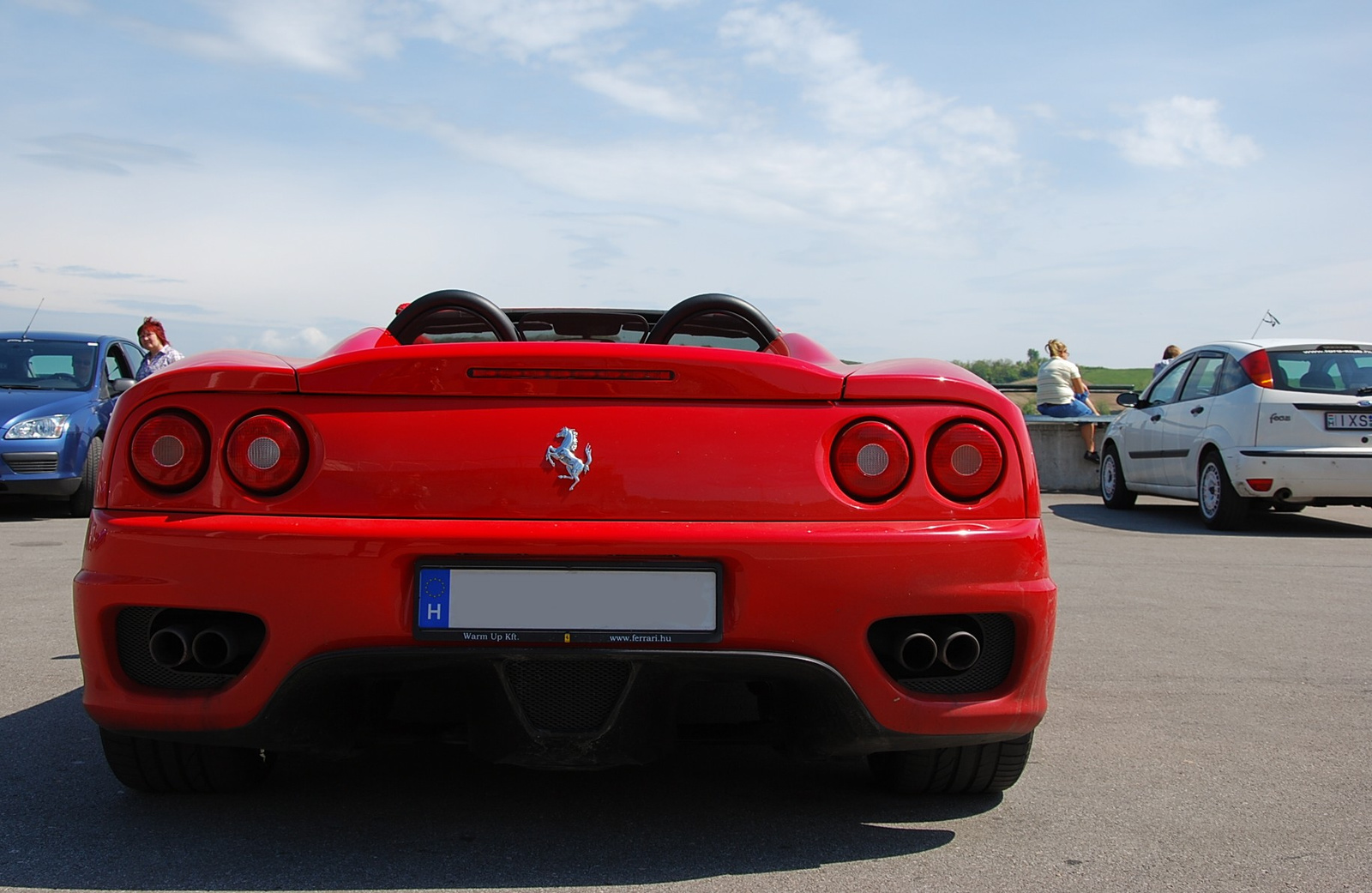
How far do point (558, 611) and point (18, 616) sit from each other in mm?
3955

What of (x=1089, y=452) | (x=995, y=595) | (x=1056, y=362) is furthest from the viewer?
(x=1056, y=362)

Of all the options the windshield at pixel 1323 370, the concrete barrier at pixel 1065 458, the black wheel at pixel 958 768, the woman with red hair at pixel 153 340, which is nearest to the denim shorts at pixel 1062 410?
the concrete barrier at pixel 1065 458

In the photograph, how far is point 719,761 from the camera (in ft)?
11.3

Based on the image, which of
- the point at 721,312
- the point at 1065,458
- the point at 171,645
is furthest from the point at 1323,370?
the point at 171,645

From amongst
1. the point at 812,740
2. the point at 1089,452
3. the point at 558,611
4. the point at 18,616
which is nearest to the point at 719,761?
the point at 812,740

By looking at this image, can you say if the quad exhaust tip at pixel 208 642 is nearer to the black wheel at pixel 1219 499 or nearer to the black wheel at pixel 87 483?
the black wheel at pixel 87 483

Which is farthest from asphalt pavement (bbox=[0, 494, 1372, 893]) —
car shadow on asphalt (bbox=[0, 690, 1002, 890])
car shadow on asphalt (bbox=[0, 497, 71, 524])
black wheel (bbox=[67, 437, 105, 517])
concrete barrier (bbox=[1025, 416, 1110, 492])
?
concrete barrier (bbox=[1025, 416, 1110, 492])

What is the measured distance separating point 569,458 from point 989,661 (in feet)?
3.13

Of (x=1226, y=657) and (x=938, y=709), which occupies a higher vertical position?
(x=938, y=709)

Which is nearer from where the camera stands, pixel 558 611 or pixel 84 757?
pixel 558 611

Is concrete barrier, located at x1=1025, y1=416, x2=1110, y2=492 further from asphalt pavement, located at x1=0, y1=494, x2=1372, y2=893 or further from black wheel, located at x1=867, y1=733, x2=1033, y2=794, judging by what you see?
black wheel, located at x1=867, y1=733, x2=1033, y2=794

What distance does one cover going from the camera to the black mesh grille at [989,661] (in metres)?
2.71

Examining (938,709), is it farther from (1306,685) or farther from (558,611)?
(1306,685)

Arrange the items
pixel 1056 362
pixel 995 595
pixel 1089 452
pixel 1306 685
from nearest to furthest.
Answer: pixel 995 595, pixel 1306 685, pixel 1089 452, pixel 1056 362
